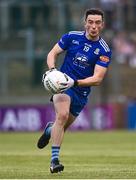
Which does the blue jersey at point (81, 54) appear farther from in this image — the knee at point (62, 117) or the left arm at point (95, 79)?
the knee at point (62, 117)

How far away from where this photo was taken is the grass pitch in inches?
442

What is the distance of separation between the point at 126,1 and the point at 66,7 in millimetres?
2975

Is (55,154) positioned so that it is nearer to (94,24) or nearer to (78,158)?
(94,24)

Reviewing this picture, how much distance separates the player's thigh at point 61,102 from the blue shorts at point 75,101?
172mm

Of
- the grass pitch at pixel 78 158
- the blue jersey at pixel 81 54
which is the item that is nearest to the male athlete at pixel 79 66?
the blue jersey at pixel 81 54

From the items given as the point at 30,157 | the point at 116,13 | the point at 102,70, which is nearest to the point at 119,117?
the point at 116,13

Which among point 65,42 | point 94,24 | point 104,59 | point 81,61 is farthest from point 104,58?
point 65,42

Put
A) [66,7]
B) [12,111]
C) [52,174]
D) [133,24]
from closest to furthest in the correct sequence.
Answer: [52,174]
[12,111]
[66,7]
[133,24]

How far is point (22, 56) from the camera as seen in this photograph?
92.4ft

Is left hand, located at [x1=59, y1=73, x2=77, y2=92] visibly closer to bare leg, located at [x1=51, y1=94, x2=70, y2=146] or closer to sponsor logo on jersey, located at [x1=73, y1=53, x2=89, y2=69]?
bare leg, located at [x1=51, y1=94, x2=70, y2=146]

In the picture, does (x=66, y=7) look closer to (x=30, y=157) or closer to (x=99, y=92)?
(x=99, y=92)

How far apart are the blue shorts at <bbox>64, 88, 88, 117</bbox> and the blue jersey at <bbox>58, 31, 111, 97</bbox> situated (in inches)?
2.7

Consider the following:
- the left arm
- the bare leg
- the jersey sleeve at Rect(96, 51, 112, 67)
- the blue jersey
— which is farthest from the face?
the bare leg

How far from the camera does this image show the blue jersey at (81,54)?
11.8 metres
